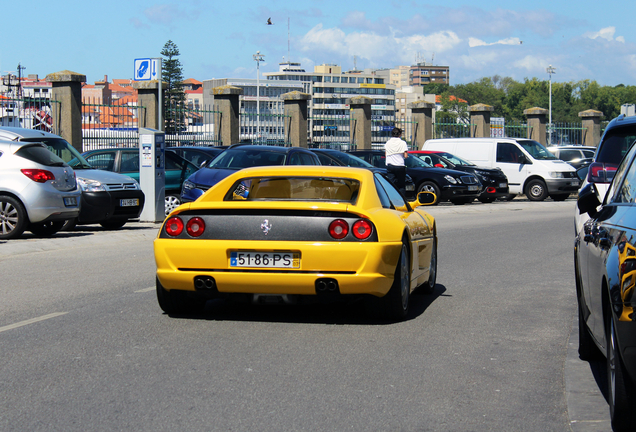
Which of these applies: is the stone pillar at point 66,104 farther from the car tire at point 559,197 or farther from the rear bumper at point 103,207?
the car tire at point 559,197

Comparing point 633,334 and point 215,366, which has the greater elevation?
point 633,334

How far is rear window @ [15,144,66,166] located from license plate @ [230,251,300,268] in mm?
8082

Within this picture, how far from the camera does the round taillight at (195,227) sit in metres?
7.03

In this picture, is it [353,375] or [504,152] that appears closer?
[353,375]

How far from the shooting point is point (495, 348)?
6.39 metres

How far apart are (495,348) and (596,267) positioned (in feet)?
5.86

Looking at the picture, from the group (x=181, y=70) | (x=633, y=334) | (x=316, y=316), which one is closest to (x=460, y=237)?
(x=316, y=316)

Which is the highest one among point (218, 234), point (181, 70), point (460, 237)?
point (181, 70)

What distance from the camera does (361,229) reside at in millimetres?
6891

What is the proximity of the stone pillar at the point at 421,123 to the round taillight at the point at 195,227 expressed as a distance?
1339 inches

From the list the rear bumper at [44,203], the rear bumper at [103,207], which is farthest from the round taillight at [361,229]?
the rear bumper at [103,207]

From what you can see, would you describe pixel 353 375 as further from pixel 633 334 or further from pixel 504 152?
pixel 504 152

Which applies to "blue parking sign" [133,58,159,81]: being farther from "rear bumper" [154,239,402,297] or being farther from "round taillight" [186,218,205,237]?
"rear bumper" [154,239,402,297]

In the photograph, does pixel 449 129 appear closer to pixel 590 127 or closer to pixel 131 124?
pixel 590 127
